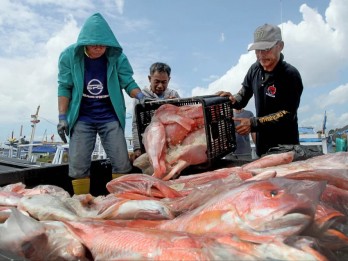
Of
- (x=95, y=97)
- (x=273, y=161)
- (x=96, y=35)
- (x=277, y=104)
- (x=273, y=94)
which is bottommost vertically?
(x=273, y=161)

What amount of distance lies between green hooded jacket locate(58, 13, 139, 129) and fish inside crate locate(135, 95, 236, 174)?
1.00 ft

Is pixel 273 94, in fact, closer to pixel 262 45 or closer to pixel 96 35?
pixel 262 45

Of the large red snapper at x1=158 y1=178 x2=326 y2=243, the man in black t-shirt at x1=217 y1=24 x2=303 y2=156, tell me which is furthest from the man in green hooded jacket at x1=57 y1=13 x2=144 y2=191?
the large red snapper at x1=158 y1=178 x2=326 y2=243

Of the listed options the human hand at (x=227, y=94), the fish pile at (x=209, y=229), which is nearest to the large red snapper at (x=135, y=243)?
the fish pile at (x=209, y=229)

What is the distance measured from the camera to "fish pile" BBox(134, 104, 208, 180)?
3.44 metres

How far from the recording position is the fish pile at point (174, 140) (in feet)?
11.3

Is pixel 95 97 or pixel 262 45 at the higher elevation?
pixel 262 45

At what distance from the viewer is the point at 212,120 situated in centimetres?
347

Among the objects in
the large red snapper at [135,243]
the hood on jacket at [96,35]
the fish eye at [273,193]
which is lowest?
the large red snapper at [135,243]

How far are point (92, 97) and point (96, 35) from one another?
637 millimetres

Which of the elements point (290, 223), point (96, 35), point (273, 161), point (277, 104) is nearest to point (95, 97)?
point (96, 35)

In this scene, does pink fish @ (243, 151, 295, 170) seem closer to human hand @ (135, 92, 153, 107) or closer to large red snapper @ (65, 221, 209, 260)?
human hand @ (135, 92, 153, 107)

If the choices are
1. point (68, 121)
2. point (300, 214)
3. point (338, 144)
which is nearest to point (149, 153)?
point (68, 121)

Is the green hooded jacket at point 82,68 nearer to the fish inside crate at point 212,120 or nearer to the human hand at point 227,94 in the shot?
Result: the fish inside crate at point 212,120
